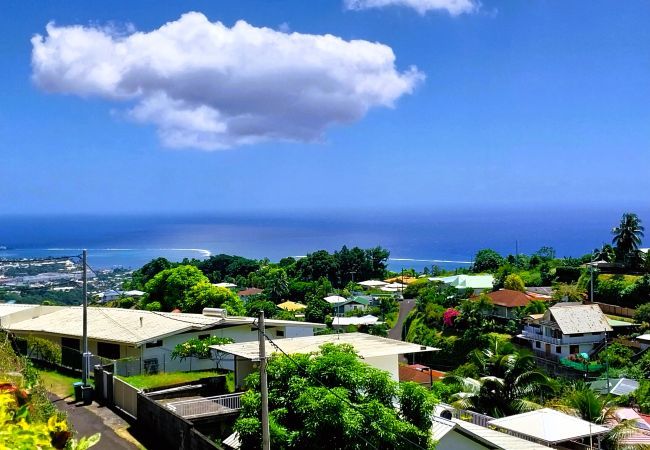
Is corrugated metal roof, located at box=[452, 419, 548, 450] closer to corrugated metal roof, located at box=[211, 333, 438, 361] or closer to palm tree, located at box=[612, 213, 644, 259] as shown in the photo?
corrugated metal roof, located at box=[211, 333, 438, 361]

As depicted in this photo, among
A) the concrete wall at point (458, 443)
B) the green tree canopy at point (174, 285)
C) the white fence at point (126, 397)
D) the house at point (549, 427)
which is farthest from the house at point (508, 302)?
the white fence at point (126, 397)

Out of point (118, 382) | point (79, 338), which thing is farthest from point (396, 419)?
point (79, 338)

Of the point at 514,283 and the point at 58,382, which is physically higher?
the point at 514,283

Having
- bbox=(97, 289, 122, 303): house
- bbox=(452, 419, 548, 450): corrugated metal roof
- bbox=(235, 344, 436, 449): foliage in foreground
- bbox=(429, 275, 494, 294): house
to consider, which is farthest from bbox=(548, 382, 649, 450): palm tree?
bbox=(97, 289, 122, 303): house

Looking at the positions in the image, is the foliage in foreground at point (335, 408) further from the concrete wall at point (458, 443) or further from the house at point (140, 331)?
the house at point (140, 331)

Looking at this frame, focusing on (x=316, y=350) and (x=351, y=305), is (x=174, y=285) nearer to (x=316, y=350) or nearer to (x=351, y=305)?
(x=316, y=350)

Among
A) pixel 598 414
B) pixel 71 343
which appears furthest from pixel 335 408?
pixel 71 343

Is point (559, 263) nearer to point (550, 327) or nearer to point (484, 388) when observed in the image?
point (550, 327)

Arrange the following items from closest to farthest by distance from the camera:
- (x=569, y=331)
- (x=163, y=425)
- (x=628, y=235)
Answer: (x=163, y=425), (x=569, y=331), (x=628, y=235)

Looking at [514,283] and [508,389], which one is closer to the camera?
[508,389]
